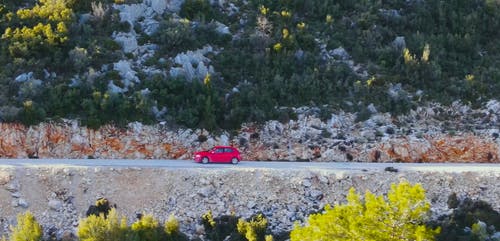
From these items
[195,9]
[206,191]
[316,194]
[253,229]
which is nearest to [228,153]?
[206,191]

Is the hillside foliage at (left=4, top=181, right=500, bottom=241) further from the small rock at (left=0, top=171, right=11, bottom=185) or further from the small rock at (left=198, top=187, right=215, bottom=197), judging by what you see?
the small rock at (left=0, top=171, right=11, bottom=185)

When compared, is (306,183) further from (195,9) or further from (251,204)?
(195,9)

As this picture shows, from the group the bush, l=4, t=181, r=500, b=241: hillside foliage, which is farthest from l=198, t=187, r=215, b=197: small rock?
the bush

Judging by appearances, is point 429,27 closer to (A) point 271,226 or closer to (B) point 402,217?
(A) point 271,226

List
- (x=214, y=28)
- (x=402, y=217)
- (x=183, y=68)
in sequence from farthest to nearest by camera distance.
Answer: (x=214, y=28), (x=183, y=68), (x=402, y=217)

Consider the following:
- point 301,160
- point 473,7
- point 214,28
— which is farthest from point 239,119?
point 473,7
